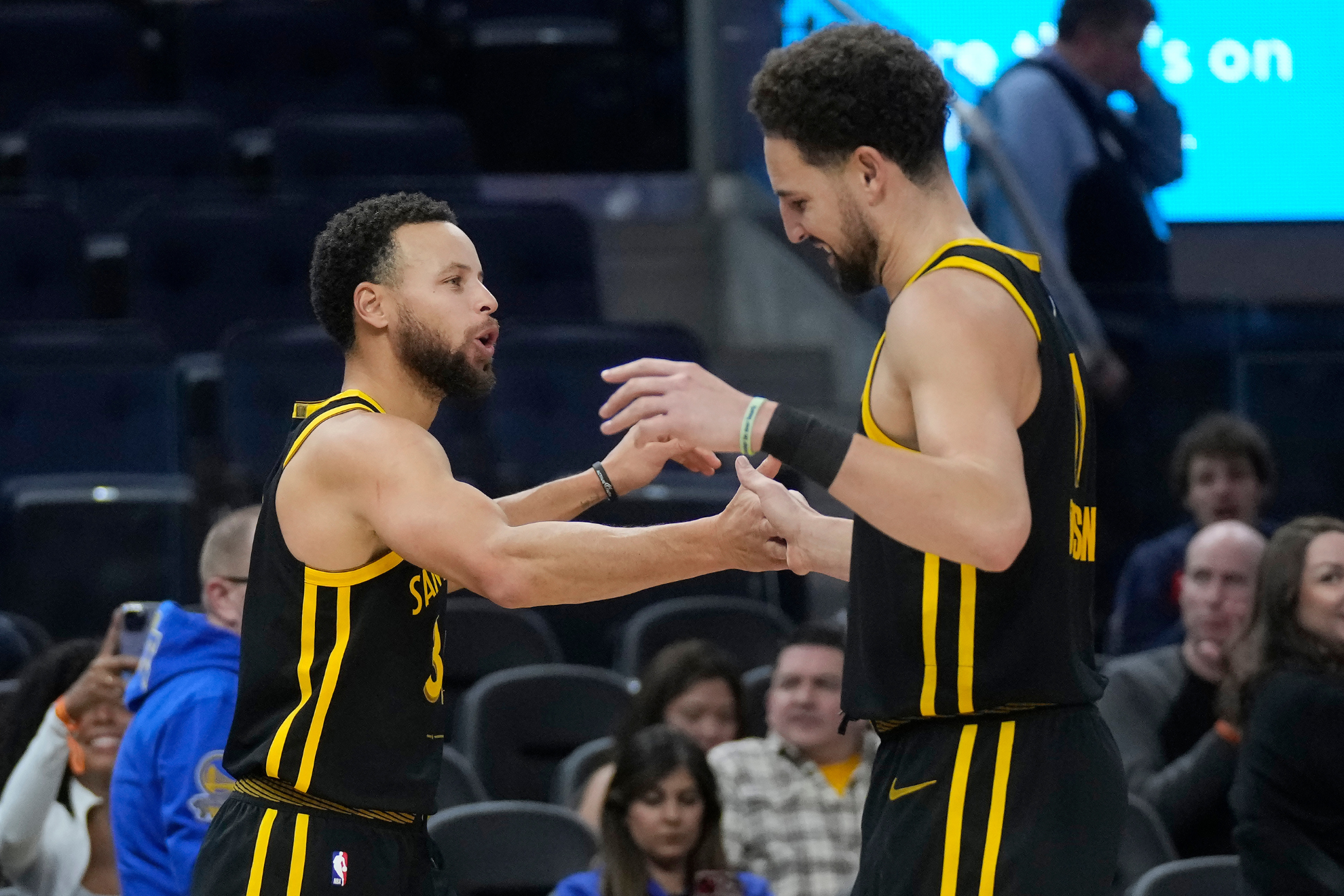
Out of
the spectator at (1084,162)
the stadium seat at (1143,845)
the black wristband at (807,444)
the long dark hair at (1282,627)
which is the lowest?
the stadium seat at (1143,845)

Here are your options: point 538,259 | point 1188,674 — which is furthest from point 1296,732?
point 538,259

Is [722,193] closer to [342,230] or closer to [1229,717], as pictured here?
[1229,717]

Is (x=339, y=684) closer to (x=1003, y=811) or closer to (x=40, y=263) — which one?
(x=1003, y=811)

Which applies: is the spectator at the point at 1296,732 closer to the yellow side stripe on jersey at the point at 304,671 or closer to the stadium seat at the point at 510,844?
the stadium seat at the point at 510,844

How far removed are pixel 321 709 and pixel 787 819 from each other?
2.45m

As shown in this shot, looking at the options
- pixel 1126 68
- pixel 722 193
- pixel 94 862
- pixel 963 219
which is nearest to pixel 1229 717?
pixel 963 219

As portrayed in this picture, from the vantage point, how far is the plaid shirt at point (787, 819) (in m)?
5.12

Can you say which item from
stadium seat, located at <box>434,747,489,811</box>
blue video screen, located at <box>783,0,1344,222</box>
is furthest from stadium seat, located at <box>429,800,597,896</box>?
blue video screen, located at <box>783,0,1344,222</box>

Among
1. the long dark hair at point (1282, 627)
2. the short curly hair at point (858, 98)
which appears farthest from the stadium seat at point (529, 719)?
the short curly hair at point (858, 98)

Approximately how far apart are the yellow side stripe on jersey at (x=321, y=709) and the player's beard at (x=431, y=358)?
1.48 ft

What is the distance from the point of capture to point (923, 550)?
2.47 meters

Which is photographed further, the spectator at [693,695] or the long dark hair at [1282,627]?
the spectator at [693,695]

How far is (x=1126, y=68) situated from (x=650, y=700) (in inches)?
148

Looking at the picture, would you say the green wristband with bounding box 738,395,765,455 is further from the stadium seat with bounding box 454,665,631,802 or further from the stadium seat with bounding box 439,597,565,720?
the stadium seat with bounding box 439,597,565,720
